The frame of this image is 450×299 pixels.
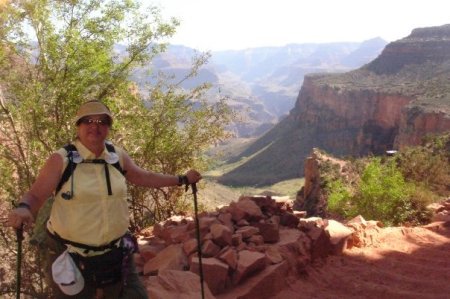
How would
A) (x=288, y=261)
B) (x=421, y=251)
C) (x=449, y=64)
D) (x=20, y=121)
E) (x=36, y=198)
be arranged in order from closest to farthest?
(x=36, y=198), (x=288, y=261), (x=421, y=251), (x=20, y=121), (x=449, y=64)

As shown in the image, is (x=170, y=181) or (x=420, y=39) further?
(x=420, y=39)

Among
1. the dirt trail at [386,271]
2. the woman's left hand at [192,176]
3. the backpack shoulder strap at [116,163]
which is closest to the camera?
the backpack shoulder strap at [116,163]

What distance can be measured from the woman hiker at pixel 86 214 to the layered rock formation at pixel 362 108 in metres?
52.5

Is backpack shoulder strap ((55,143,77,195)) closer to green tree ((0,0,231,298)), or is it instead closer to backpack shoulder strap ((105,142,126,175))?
backpack shoulder strap ((105,142,126,175))

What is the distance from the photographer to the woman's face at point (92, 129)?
3.07m

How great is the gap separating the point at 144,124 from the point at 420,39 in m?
80.2

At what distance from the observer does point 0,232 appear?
28.7 ft

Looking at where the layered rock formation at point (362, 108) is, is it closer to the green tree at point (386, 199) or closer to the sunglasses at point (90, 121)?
the green tree at point (386, 199)

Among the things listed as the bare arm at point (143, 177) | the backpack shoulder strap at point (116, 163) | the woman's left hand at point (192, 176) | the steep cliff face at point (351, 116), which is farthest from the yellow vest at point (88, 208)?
the steep cliff face at point (351, 116)

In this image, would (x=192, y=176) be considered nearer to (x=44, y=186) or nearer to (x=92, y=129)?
(x=92, y=129)

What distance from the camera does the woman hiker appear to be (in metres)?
2.88

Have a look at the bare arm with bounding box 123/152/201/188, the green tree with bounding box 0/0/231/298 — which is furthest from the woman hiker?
the green tree with bounding box 0/0/231/298

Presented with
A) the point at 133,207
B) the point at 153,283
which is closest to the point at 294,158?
the point at 133,207

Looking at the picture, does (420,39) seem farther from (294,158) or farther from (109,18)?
(109,18)
